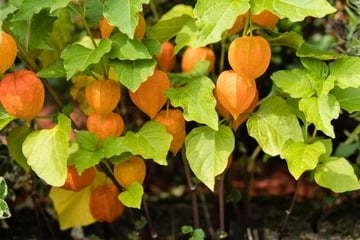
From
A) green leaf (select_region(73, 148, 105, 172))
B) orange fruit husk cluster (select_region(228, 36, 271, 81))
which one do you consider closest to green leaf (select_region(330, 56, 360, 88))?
orange fruit husk cluster (select_region(228, 36, 271, 81))

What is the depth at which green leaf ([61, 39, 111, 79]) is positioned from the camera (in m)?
1.05

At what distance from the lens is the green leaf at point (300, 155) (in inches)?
41.4

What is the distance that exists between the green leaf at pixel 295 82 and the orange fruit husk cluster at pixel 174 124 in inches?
7.0

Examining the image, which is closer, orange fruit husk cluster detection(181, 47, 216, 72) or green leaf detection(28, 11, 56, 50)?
green leaf detection(28, 11, 56, 50)

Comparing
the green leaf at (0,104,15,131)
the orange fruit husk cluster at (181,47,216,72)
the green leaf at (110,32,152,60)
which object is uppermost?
the green leaf at (110,32,152,60)

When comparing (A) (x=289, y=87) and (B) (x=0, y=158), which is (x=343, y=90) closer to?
(A) (x=289, y=87)

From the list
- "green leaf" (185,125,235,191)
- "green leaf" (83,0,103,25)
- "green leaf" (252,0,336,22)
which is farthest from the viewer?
"green leaf" (83,0,103,25)

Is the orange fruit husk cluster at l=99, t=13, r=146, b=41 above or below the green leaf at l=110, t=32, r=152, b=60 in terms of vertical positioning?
below

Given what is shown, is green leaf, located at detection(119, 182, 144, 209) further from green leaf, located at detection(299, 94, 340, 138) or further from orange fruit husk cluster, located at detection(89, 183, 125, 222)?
green leaf, located at detection(299, 94, 340, 138)

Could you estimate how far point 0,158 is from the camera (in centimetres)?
148

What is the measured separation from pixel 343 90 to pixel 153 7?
1.78ft

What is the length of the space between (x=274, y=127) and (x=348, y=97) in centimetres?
12

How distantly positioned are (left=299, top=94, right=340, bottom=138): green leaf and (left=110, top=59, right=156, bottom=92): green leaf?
0.77ft

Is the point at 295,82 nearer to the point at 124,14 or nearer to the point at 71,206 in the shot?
the point at 124,14
